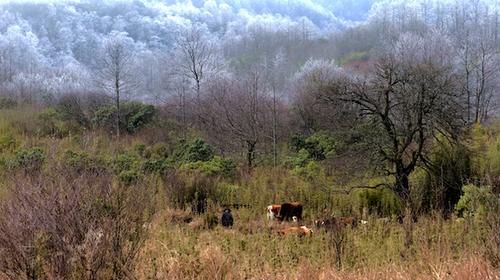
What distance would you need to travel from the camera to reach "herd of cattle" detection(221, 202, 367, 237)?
8.00 metres

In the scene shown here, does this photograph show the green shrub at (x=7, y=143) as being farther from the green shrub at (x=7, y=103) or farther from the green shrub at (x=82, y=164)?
the green shrub at (x=7, y=103)

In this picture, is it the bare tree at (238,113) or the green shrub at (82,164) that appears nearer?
the green shrub at (82,164)

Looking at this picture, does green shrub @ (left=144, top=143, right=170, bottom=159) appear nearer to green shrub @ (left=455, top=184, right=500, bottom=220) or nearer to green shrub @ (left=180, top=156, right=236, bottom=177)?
green shrub @ (left=180, top=156, right=236, bottom=177)

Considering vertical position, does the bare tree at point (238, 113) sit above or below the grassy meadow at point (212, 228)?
above

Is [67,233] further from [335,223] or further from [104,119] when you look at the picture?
[104,119]

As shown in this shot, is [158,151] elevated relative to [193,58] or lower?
lower

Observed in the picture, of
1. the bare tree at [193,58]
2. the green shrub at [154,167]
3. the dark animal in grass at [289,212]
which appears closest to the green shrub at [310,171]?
the dark animal in grass at [289,212]

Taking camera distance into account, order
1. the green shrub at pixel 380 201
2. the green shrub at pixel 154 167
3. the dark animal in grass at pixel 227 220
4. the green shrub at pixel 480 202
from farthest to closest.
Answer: the green shrub at pixel 154 167
the green shrub at pixel 380 201
the dark animal in grass at pixel 227 220
the green shrub at pixel 480 202

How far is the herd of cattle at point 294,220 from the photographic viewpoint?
800 centimetres

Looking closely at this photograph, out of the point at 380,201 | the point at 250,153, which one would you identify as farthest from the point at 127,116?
the point at 380,201

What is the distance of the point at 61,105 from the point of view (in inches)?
810

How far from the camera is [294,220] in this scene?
32.0ft

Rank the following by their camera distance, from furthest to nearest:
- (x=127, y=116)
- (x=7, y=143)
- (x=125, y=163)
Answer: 1. (x=127, y=116)
2. (x=7, y=143)
3. (x=125, y=163)

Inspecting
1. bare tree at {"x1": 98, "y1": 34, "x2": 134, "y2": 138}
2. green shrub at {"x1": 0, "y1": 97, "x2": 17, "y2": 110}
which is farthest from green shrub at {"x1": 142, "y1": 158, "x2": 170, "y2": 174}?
green shrub at {"x1": 0, "y1": 97, "x2": 17, "y2": 110}
